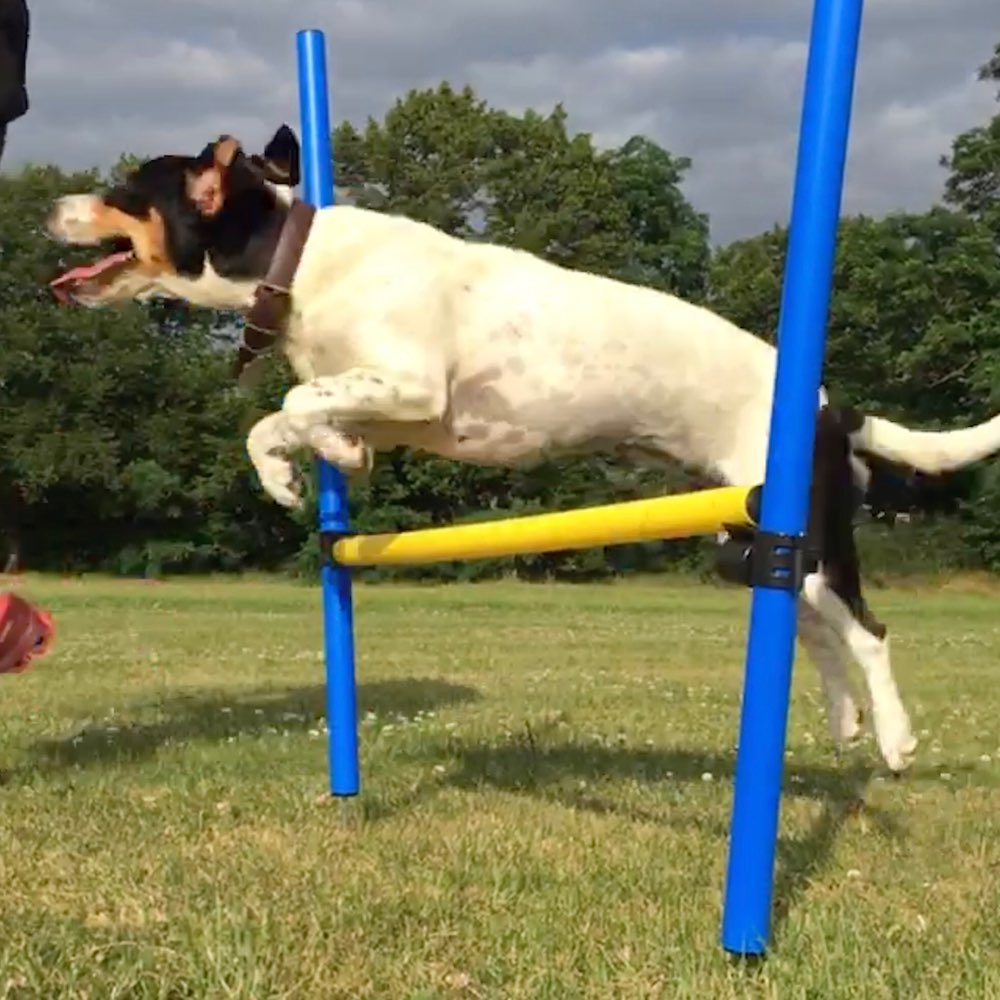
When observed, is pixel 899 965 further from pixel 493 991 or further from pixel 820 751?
pixel 820 751

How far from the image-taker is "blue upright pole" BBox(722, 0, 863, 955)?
9.78ft

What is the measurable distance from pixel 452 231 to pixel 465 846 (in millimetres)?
33865

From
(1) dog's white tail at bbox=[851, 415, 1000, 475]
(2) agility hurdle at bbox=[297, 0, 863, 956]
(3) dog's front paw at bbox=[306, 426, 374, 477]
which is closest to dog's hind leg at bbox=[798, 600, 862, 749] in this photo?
(1) dog's white tail at bbox=[851, 415, 1000, 475]

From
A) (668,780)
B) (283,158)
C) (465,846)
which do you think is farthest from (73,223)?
(668,780)

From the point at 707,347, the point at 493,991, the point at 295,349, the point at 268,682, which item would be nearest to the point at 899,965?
the point at 493,991

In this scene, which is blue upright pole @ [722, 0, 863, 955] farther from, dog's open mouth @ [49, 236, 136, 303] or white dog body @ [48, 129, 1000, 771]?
dog's open mouth @ [49, 236, 136, 303]

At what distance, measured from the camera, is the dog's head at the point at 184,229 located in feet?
16.1

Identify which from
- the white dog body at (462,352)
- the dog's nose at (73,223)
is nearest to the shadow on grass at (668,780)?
the white dog body at (462,352)

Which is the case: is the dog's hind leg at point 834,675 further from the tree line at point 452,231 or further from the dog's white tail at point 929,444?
the tree line at point 452,231

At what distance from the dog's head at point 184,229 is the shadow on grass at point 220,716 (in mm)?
2122

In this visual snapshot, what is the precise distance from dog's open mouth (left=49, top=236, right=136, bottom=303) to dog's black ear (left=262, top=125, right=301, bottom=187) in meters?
0.57

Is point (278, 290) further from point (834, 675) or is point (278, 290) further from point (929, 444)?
point (834, 675)

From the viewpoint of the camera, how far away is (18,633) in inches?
193

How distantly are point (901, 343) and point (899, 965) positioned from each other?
38939mm
